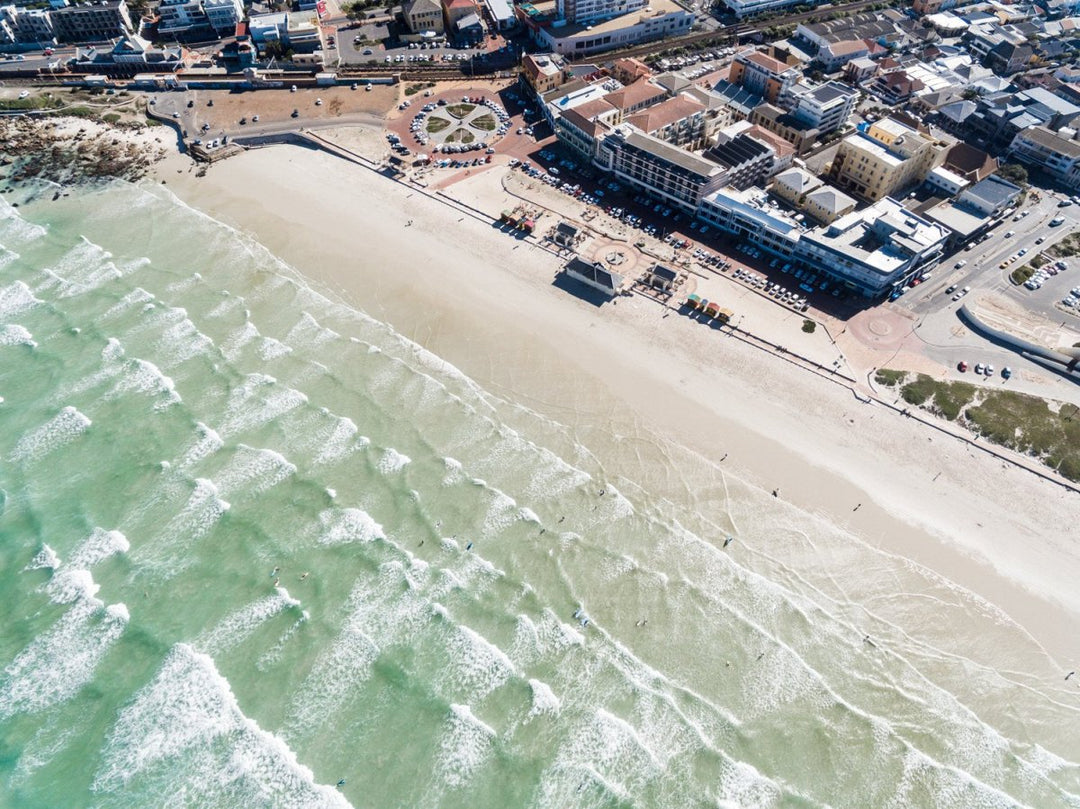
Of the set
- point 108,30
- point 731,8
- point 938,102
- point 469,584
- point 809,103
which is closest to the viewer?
point 469,584

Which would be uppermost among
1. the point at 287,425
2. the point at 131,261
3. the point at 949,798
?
the point at 131,261

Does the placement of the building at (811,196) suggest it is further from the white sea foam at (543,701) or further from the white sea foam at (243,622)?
the white sea foam at (243,622)

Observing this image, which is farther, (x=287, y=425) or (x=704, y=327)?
(x=704, y=327)

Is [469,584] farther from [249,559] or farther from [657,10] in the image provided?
[657,10]

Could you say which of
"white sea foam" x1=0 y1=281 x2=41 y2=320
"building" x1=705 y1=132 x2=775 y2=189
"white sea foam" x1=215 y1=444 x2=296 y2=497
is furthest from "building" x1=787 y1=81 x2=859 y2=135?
"white sea foam" x1=0 y1=281 x2=41 y2=320

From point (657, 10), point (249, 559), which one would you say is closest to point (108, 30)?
point (657, 10)

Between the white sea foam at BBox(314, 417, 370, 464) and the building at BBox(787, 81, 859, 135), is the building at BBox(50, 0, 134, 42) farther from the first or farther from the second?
the building at BBox(787, 81, 859, 135)
